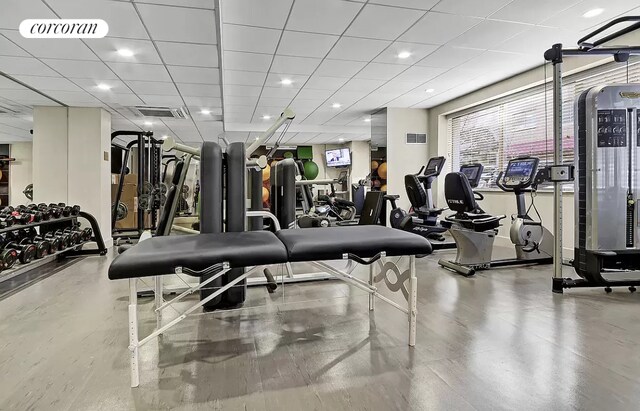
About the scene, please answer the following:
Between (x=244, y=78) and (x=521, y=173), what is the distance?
4148 mm

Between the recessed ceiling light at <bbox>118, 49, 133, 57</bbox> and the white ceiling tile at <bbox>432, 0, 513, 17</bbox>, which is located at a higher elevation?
the white ceiling tile at <bbox>432, 0, 513, 17</bbox>

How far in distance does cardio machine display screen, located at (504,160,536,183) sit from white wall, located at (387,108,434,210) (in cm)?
306

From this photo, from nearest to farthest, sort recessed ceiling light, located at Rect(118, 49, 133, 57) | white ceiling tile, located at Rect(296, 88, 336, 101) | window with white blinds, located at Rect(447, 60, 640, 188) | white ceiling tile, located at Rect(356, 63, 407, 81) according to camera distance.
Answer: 1. recessed ceiling light, located at Rect(118, 49, 133, 57)
2. window with white blinds, located at Rect(447, 60, 640, 188)
3. white ceiling tile, located at Rect(356, 63, 407, 81)
4. white ceiling tile, located at Rect(296, 88, 336, 101)

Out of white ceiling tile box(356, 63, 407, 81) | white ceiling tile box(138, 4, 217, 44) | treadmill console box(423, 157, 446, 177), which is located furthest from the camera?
treadmill console box(423, 157, 446, 177)

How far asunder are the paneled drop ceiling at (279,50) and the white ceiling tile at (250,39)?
18 mm

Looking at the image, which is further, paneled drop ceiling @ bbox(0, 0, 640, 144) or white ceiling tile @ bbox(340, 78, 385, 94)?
white ceiling tile @ bbox(340, 78, 385, 94)

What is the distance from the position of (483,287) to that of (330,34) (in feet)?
10.3

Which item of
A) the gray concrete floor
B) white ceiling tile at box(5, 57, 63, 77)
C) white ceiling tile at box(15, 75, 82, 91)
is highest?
white ceiling tile at box(15, 75, 82, 91)

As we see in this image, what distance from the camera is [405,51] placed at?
14.5 feet

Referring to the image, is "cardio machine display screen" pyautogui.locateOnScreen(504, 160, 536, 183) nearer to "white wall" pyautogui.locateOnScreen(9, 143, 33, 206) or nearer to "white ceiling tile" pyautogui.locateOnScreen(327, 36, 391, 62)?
"white ceiling tile" pyautogui.locateOnScreen(327, 36, 391, 62)

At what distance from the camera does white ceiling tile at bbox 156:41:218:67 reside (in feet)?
12.5

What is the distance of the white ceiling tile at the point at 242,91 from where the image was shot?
593cm

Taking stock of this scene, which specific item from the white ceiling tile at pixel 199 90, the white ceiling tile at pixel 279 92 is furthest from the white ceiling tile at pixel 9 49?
the white ceiling tile at pixel 279 92

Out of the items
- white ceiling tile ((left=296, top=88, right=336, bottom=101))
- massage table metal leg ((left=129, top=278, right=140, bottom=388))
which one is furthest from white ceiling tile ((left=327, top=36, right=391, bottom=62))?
massage table metal leg ((left=129, top=278, right=140, bottom=388))
